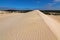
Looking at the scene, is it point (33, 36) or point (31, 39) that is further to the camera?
point (33, 36)

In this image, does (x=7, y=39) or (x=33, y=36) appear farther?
(x=33, y=36)

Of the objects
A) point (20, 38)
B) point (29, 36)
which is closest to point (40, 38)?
point (29, 36)

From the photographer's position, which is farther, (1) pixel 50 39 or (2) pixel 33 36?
(2) pixel 33 36

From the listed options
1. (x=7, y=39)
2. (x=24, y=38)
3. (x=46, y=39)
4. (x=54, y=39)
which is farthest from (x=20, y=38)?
(x=54, y=39)

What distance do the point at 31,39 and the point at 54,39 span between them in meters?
1.18

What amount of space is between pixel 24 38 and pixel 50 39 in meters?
1.33

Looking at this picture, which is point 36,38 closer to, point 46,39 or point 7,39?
point 46,39

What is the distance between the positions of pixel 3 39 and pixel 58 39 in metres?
2.86

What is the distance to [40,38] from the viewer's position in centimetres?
639

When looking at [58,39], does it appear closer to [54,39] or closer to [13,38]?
[54,39]

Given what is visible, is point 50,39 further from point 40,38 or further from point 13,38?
point 13,38

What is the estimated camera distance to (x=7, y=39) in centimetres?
618

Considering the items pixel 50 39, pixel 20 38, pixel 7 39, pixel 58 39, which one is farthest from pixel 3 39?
pixel 58 39

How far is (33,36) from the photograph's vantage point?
21.8 feet
